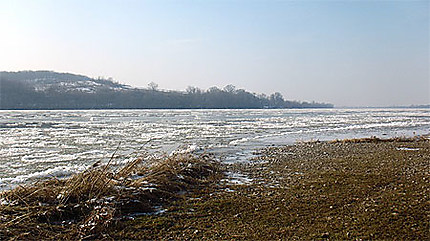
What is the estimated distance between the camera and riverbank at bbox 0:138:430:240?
199 inches

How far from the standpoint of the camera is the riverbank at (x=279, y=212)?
16.6ft

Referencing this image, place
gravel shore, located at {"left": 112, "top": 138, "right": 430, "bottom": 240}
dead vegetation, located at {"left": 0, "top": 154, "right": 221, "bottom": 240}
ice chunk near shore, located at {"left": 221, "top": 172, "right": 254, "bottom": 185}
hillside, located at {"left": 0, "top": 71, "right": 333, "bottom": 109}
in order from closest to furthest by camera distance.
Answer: gravel shore, located at {"left": 112, "top": 138, "right": 430, "bottom": 240} → dead vegetation, located at {"left": 0, "top": 154, "right": 221, "bottom": 240} → ice chunk near shore, located at {"left": 221, "top": 172, "right": 254, "bottom": 185} → hillside, located at {"left": 0, "top": 71, "right": 333, "bottom": 109}

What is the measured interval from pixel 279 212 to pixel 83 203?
12.1 feet

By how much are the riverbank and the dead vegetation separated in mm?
28

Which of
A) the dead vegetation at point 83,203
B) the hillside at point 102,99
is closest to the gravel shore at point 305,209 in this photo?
the dead vegetation at point 83,203

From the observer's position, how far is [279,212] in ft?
20.0

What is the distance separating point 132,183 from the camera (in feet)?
24.4

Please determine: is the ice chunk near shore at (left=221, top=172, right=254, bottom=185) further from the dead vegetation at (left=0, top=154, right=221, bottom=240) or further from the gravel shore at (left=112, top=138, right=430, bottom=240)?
the dead vegetation at (left=0, top=154, right=221, bottom=240)

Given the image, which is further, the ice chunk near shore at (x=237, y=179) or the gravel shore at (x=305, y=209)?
the ice chunk near shore at (x=237, y=179)

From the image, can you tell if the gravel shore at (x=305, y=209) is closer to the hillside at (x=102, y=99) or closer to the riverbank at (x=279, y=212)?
the riverbank at (x=279, y=212)

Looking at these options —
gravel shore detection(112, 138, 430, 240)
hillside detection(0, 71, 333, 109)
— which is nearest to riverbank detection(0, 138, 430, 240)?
gravel shore detection(112, 138, 430, 240)

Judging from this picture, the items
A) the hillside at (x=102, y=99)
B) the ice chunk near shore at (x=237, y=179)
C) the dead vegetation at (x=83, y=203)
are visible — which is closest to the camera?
the dead vegetation at (x=83, y=203)

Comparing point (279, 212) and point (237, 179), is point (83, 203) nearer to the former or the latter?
point (279, 212)

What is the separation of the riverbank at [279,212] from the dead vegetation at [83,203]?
0.03 m
